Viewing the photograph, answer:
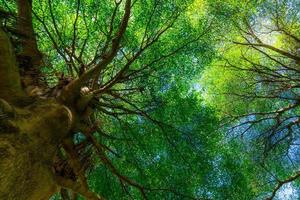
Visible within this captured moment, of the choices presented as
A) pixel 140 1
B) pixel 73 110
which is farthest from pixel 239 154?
pixel 73 110

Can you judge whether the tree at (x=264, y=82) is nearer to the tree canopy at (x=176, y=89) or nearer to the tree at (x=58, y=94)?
the tree canopy at (x=176, y=89)

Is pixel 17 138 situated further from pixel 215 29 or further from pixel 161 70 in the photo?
pixel 215 29

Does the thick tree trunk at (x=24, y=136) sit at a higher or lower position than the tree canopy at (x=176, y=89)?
lower

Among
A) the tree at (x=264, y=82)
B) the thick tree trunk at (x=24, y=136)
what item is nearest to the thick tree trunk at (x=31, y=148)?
the thick tree trunk at (x=24, y=136)

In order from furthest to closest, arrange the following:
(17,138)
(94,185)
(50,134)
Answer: (94,185) → (50,134) → (17,138)

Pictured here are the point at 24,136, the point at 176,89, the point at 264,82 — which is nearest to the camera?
the point at 24,136

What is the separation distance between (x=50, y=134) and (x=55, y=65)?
400 cm

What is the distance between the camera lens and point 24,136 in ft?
8.19

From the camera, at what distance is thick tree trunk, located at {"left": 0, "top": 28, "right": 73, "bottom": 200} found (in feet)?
7.34

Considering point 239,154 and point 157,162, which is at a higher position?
point 239,154

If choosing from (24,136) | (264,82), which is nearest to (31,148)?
(24,136)

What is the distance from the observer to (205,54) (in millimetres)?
7188

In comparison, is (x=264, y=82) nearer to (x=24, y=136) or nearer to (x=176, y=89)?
(x=176, y=89)

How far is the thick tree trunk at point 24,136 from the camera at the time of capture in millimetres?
2238
